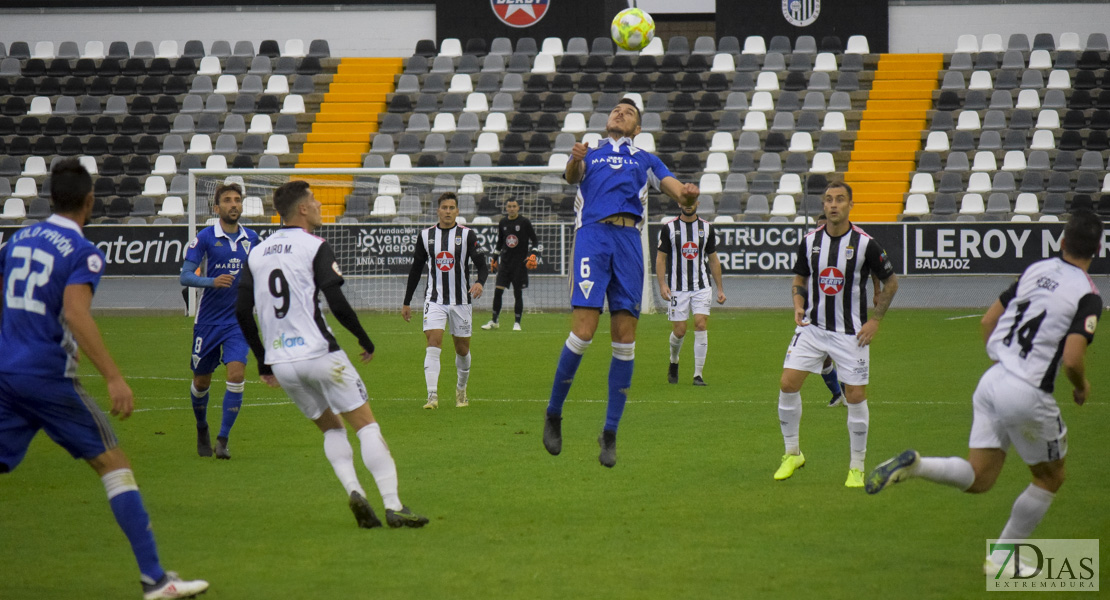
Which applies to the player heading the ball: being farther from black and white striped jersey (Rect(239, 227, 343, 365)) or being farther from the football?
the football

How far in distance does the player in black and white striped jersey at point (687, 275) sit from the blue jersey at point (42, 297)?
9.00m

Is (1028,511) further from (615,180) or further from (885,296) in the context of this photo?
(615,180)

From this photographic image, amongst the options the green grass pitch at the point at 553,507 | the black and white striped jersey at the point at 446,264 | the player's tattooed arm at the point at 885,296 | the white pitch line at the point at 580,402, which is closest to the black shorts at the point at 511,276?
the green grass pitch at the point at 553,507

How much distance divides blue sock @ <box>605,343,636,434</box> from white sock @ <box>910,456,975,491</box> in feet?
8.06

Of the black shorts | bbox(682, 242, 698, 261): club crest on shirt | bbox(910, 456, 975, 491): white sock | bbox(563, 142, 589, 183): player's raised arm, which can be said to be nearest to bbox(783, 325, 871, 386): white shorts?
bbox(563, 142, 589, 183): player's raised arm

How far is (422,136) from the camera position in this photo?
92.0 ft

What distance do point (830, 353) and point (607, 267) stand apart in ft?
5.34

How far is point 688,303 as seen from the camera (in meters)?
13.4

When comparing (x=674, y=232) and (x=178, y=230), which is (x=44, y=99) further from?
(x=674, y=232)

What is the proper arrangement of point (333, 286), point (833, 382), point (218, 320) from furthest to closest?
point (833, 382), point (218, 320), point (333, 286)

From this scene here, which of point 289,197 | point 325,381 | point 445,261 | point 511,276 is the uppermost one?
point 289,197

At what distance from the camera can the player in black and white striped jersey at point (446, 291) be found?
11336 mm

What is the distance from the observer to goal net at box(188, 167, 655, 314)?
73.8 ft

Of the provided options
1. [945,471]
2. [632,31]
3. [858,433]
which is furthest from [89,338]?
[632,31]
